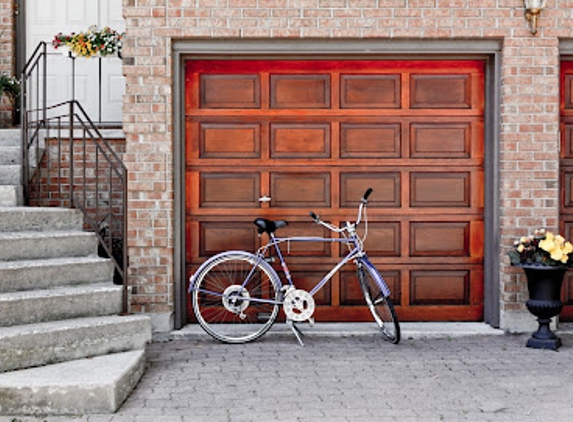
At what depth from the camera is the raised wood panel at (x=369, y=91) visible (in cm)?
661

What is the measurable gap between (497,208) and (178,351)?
2978 millimetres

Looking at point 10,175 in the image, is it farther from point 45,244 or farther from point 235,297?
point 235,297

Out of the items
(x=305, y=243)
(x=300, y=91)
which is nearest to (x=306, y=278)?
(x=305, y=243)

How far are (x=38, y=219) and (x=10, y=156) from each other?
125 cm

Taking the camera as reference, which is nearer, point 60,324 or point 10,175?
point 60,324

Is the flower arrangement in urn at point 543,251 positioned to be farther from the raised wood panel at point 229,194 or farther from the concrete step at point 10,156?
the concrete step at point 10,156

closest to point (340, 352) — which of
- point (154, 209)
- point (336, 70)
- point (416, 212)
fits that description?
point (416, 212)

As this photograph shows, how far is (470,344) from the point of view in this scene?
605cm

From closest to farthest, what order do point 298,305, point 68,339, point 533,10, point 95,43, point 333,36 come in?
point 68,339 < point 298,305 < point 533,10 < point 333,36 < point 95,43

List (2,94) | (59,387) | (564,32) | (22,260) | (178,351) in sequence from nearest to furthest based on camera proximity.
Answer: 1. (59,387)
2. (22,260)
3. (178,351)
4. (564,32)
5. (2,94)

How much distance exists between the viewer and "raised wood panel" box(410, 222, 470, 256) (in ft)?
21.8

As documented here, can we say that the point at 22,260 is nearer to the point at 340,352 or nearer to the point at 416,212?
the point at 340,352

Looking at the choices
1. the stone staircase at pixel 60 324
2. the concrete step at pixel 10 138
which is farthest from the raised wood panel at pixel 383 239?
the concrete step at pixel 10 138

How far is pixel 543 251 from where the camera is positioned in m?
5.87
